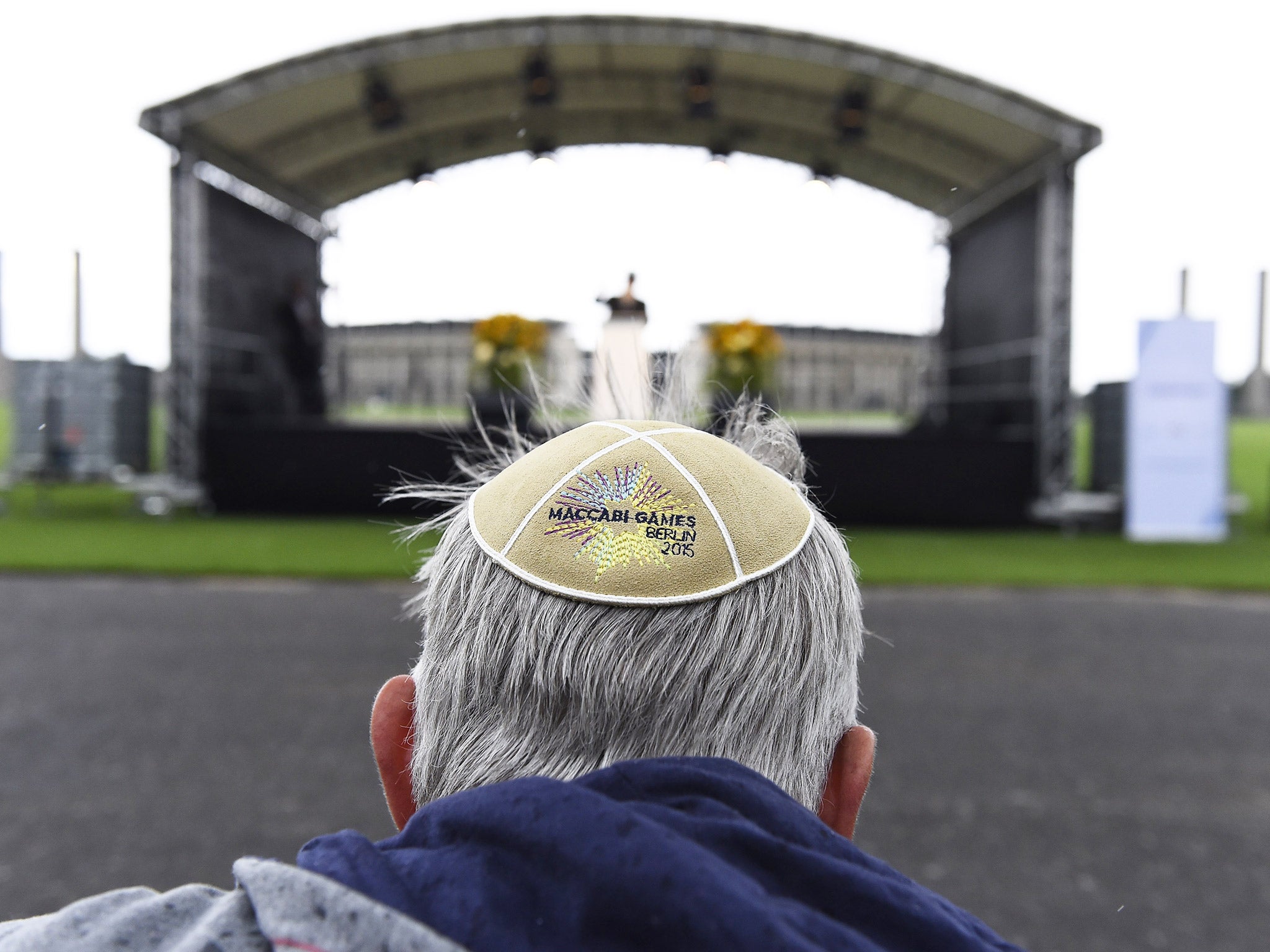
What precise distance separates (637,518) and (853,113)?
9.70 meters

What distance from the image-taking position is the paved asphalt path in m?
2.08

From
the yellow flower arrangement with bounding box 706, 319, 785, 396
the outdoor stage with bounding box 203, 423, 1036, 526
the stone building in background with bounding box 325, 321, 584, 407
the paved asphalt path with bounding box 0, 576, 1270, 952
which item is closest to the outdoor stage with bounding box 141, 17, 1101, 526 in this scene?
the outdoor stage with bounding box 203, 423, 1036, 526

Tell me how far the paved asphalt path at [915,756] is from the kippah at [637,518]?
1641 millimetres

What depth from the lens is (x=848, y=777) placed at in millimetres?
758

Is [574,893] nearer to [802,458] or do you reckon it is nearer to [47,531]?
[802,458]

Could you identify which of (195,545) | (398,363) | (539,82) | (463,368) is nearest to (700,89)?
(539,82)

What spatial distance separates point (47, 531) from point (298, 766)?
6781 millimetres

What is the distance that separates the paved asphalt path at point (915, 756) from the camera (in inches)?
81.7

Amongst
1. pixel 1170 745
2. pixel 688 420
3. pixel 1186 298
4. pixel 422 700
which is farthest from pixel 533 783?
pixel 1186 298

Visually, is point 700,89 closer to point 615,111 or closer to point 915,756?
point 615,111

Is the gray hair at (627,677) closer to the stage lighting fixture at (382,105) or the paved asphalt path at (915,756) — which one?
the paved asphalt path at (915,756)

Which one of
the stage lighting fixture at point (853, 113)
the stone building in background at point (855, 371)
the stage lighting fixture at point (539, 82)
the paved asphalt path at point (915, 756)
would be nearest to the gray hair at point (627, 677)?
the paved asphalt path at point (915, 756)

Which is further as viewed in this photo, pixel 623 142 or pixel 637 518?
pixel 623 142

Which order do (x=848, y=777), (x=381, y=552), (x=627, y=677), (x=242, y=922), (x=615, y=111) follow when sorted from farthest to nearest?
1. (x=615, y=111)
2. (x=381, y=552)
3. (x=848, y=777)
4. (x=627, y=677)
5. (x=242, y=922)
